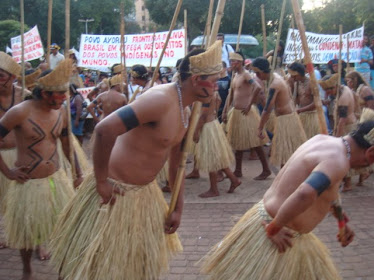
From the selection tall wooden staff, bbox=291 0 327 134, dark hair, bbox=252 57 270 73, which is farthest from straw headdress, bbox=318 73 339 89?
tall wooden staff, bbox=291 0 327 134

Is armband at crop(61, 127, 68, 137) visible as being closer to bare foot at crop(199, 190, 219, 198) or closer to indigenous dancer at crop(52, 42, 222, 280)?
indigenous dancer at crop(52, 42, 222, 280)

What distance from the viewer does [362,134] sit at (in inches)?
93.2

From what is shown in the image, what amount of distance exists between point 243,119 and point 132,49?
4656mm

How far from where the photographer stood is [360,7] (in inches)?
834

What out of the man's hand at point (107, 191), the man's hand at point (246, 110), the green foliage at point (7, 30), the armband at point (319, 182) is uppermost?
the green foliage at point (7, 30)

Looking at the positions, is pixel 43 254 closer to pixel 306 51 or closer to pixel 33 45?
pixel 306 51

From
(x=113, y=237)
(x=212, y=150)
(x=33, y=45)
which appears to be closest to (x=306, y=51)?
(x=113, y=237)

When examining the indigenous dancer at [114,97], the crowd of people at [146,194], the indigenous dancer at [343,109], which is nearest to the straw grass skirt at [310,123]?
the indigenous dancer at [343,109]

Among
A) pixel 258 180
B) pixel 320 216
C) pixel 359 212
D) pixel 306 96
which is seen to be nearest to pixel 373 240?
pixel 359 212

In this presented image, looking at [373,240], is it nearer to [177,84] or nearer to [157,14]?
[177,84]

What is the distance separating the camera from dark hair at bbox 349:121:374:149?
7.70ft

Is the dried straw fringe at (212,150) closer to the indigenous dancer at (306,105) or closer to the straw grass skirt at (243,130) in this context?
the straw grass skirt at (243,130)

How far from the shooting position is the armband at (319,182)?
2.13 metres

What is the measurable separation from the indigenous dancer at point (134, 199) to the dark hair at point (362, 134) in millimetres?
876
